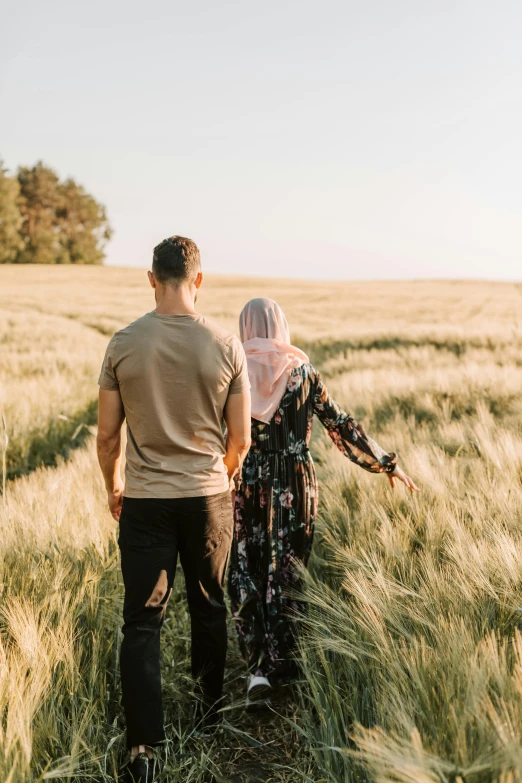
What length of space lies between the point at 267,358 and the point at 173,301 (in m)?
0.64

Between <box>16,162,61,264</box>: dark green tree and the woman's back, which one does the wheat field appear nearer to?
the woman's back

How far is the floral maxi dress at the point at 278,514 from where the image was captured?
2.71 metres

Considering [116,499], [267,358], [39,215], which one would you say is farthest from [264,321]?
[39,215]

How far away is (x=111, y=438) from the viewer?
87.4 inches

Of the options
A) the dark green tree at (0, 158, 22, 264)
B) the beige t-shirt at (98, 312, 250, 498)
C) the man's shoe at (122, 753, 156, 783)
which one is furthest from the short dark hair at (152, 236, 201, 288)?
the dark green tree at (0, 158, 22, 264)

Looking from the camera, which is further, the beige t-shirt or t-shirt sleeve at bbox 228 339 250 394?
t-shirt sleeve at bbox 228 339 250 394

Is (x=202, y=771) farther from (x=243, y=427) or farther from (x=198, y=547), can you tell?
(x=243, y=427)

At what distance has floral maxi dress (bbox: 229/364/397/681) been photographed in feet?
8.88

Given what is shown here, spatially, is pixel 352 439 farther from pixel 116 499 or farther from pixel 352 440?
pixel 116 499

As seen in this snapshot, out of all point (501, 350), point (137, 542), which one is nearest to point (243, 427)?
point (137, 542)

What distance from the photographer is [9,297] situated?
80.7 ft

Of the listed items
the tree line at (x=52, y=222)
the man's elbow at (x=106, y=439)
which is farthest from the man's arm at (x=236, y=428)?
the tree line at (x=52, y=222)

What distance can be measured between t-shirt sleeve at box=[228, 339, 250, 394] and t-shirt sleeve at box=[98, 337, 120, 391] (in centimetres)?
40

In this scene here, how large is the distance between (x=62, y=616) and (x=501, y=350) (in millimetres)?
9267
